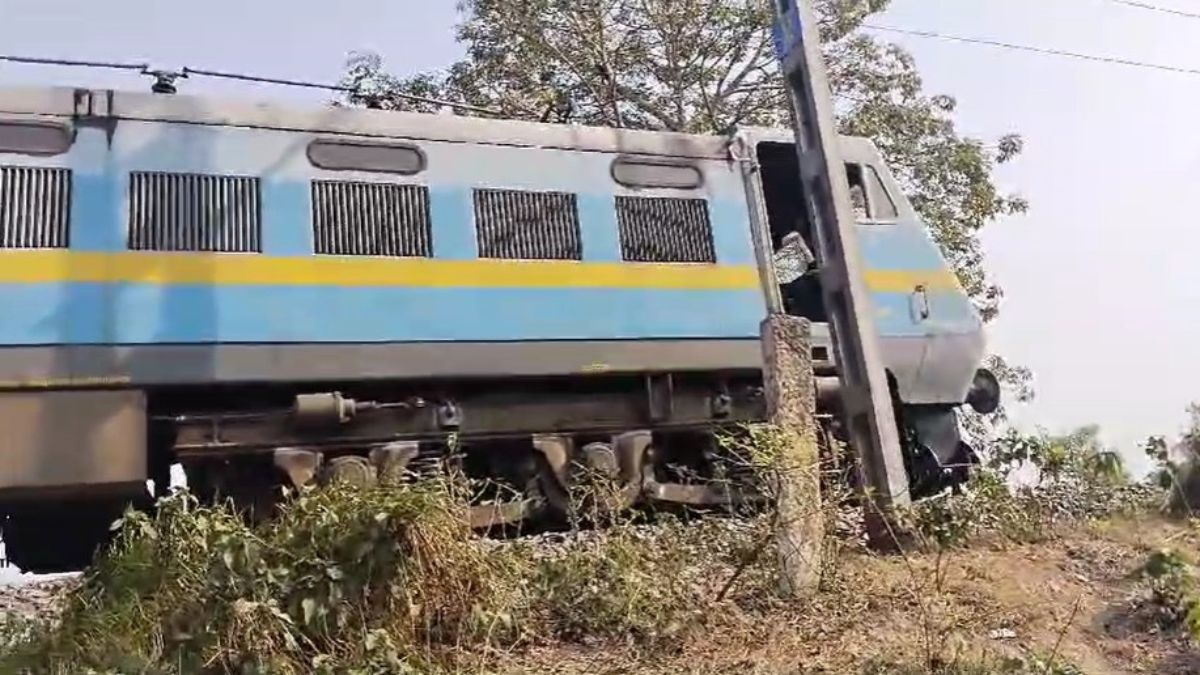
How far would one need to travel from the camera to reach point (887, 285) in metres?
8.34

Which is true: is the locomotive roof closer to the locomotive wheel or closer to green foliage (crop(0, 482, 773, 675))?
the locomotive wheel

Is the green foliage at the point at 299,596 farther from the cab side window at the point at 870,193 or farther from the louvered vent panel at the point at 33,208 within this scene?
the cab side window at the point at 870,193

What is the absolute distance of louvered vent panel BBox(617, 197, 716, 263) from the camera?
775 centimetres

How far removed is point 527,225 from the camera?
7.44 metres

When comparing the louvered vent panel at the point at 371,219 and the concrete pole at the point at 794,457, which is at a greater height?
the louvered vent panel at the point at 371,219

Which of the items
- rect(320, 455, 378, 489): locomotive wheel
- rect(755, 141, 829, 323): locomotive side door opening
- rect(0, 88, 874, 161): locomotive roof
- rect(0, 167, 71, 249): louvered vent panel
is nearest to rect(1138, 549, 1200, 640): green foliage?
rect(755, 141, 829, 323): locomotive side door opening

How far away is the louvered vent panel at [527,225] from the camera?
7.29 m

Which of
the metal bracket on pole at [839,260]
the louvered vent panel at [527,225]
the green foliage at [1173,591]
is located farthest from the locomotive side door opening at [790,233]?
the green foliage at [1173,591]

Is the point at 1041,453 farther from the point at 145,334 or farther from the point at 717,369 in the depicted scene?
the point at 145,334

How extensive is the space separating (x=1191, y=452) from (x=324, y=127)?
220 inches

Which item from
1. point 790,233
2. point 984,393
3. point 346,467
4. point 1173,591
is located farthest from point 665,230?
point 1173,591

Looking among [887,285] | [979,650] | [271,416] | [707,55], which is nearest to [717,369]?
[887,285]

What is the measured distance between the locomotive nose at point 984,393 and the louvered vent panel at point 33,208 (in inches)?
238

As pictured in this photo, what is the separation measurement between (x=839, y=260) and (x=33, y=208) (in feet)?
13.9
